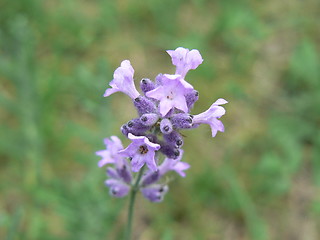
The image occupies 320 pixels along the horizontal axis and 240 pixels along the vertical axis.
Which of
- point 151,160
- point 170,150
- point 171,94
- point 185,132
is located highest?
point 185,132

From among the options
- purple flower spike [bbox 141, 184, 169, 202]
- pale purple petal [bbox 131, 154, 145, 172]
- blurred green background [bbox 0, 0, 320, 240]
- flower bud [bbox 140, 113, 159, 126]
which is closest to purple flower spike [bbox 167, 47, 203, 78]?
flower bud [bbox 140, 113, 159, 126]

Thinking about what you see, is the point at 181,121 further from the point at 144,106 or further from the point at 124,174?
the point at 124,174

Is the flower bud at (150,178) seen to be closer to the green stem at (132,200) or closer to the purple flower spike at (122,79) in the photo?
the green stem at (132,200)

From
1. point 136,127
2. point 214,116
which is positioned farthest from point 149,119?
point 214,116

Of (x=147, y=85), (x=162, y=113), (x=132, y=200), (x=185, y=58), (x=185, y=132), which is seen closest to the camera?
(x=162, y=113)

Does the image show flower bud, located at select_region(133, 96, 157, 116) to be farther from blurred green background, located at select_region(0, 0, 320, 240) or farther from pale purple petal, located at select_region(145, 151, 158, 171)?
blurred green background, located at select_region(0, 0, 320, 240)

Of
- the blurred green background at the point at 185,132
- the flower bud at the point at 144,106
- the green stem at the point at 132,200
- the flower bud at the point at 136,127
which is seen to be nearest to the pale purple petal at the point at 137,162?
the flower bud at the point at 136,127

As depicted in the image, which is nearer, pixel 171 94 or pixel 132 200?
pixel 171 94
